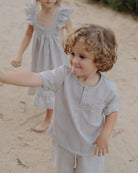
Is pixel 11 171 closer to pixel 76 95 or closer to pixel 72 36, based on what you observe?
pixel 76 95

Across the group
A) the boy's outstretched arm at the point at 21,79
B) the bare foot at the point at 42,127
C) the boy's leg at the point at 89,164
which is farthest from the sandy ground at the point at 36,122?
the boy's outstretched arm at the point at 21,79

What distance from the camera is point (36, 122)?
138 inches

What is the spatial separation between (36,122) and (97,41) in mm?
1938

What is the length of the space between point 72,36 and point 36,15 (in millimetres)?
1112

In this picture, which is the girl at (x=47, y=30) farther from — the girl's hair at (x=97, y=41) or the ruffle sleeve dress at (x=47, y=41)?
the girl's hair at (x=97, y=41)

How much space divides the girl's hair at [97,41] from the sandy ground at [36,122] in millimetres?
1509

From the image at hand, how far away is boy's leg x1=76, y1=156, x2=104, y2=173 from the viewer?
86.7 inches

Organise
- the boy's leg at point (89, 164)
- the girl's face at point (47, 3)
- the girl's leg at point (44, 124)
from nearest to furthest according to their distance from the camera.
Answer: the boy's leg at point (89, 164) → the girl's face at point (47, 3) → the girl's leg at point (44, 124)

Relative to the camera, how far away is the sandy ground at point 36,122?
2.98 meters

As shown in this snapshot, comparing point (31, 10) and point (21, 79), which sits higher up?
point (31, 10)

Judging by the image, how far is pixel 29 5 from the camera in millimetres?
2855

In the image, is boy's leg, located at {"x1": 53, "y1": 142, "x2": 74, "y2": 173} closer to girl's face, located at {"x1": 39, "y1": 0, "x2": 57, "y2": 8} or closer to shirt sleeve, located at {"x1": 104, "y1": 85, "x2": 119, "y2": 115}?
shirt sleeve, located at {"x1": 104, "y1": 85, "x2": 119, "y2": 115}

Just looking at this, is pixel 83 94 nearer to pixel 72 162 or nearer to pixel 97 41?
pixel 97 41

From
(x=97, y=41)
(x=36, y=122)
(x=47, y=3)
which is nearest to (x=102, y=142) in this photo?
(x=97, y=41)
